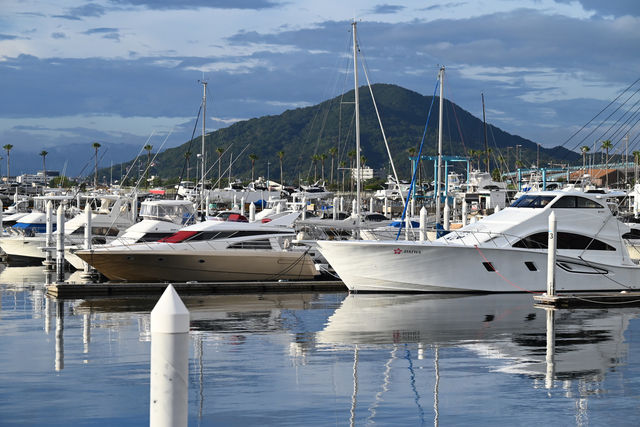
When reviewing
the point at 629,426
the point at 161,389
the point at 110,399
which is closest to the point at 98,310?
the point at 110,399

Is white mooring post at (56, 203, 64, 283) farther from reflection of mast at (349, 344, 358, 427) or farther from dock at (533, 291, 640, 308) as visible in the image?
dock at (533, 291, 640, 308)

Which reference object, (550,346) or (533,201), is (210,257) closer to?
(533,201)

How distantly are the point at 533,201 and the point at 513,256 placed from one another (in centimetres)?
204

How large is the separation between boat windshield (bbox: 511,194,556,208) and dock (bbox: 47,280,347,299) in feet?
22.9

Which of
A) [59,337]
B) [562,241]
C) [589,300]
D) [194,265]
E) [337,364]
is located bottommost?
[59,337]

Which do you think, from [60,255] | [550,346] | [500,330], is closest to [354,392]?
[550,346]

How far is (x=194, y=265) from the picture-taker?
30969mm

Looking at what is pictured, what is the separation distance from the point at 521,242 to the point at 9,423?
19.8m

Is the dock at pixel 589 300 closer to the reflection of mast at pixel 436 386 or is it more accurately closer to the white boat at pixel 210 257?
the reflection of mast at pixel 436 386

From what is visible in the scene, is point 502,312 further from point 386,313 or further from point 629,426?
point 629,426

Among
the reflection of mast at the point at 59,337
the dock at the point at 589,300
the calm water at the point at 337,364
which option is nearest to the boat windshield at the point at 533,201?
the dock at the point at 589,300

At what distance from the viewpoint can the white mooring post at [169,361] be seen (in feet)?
17.7

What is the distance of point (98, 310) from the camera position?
24.4 m

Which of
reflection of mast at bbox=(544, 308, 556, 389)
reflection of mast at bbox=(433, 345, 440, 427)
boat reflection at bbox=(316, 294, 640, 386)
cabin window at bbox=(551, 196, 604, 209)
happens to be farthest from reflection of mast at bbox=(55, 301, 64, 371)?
cabin window at bbox=(551, 196, 604, 209)
